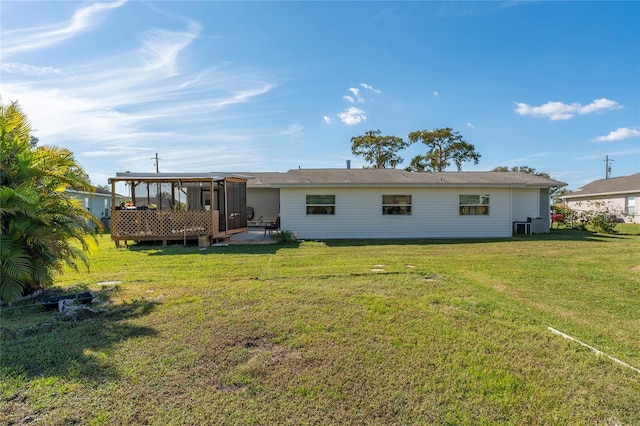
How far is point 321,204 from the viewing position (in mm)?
13883

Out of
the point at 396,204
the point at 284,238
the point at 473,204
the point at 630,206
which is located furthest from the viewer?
the point at 630,206

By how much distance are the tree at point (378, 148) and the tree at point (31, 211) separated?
101 ft

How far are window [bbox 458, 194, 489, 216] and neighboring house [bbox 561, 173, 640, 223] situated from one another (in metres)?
12.5

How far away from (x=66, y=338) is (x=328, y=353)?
112 inches

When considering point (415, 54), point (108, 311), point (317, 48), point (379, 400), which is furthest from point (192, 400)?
point (415, 54)

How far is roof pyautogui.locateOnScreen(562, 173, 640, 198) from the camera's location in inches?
983

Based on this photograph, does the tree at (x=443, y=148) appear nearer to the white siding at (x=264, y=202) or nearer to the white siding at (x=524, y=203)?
the white siding at (x=524, y=203)

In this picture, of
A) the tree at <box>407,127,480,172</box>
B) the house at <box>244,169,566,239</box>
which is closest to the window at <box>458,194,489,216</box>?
the house at <box>244,169,566,239</box>

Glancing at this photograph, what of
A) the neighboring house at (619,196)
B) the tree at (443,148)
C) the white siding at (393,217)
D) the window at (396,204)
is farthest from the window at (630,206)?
→ the window at (396,204)

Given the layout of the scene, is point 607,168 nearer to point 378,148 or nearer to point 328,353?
point 378,148

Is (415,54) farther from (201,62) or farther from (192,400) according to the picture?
(192,400)

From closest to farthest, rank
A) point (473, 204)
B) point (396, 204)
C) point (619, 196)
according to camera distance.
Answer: point (396, 204)
point (473, 204)
point (619, 196)

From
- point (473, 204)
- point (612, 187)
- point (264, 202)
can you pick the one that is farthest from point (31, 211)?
point (612, 187)

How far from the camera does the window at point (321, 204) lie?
13859mm
